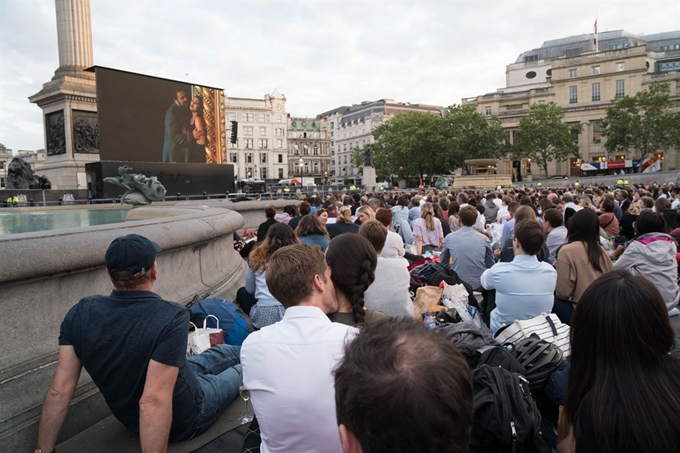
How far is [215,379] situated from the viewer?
367cm

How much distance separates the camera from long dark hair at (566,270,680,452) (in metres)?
1.82

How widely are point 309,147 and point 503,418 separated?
375 feet

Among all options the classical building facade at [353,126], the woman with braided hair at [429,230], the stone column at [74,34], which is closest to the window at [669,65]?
the classical building facade at [353,126]

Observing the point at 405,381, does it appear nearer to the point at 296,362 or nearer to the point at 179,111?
the point at 296,362

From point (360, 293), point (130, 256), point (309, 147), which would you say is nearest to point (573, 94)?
point (309, 147)

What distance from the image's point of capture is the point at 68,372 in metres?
2.88

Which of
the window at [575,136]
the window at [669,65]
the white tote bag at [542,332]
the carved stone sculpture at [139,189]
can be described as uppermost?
the window at [669,65]

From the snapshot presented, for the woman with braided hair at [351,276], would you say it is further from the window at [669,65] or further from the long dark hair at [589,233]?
the window at [669,65]

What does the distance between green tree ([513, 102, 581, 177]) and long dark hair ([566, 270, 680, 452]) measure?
64.6 meters

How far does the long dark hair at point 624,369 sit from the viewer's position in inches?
71.5

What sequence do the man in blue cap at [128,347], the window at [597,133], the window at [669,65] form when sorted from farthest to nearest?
the window at [669,65], the window at [597,133], the man in blue cap at [128,347]

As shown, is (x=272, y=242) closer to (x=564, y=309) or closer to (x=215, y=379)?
(x=215, y=379)

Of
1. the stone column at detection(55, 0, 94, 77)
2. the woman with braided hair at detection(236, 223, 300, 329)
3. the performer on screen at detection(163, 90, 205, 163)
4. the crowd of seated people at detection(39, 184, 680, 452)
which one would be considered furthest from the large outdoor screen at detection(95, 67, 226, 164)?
the crowd of seated people at detection(39, 184, 680, 452)

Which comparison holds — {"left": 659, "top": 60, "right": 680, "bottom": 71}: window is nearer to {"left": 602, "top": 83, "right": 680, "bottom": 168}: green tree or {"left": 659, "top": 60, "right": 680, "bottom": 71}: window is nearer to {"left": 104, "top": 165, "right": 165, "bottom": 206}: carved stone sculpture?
{"left": 602, "top": 83, "right": 680, "bottom": 168}: green tree
